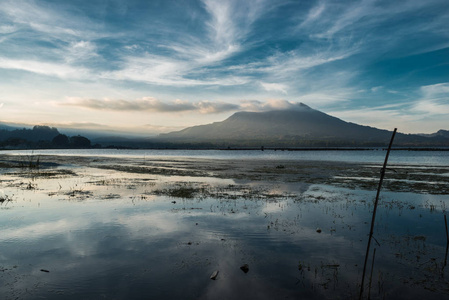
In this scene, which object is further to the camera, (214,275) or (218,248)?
(218,248)

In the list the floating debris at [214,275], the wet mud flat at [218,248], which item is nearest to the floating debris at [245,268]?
the wet mud flat at [218,248]

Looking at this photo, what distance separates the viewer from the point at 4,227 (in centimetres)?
1795

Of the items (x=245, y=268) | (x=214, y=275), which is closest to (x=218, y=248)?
(x=245, y=268)

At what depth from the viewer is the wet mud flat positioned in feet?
34.4

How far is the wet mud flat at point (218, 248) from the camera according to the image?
34.4 feet

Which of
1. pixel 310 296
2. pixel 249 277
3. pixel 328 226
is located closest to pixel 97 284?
pixel 249 277

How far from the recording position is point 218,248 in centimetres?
1451

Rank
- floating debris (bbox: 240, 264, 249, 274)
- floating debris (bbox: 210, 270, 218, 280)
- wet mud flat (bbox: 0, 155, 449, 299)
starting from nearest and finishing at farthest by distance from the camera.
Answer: wet mud flat (bbox: 0, 155, 449, 299) → floating debris (bbox: 210, 270, 218, 280) → floating debris (bbox: 240, 264, 249, 274)

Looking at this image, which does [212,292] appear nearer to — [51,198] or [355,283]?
[355,283]

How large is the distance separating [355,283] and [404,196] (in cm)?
2314

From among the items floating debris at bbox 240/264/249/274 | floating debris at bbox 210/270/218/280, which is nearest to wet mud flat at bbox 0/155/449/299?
floating debris at bbox 240/264/249/274

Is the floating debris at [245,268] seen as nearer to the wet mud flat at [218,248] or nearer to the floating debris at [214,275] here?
the wet mud flat at [218,248]

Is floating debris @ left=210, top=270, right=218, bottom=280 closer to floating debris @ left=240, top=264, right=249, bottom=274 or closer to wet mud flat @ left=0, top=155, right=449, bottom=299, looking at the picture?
wet mud flat @ left=0, top=155, right=449, bottom=299

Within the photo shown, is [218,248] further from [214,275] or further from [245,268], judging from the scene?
[214,275]
